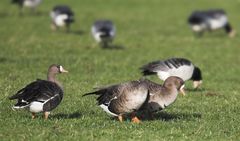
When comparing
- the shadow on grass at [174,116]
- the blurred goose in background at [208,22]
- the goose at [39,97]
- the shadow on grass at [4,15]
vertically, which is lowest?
the blurred goose in background at [208,22]

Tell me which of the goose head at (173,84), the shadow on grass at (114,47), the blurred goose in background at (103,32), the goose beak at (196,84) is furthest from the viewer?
the shadow on grass at (114,47)

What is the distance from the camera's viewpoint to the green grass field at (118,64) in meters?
12.5

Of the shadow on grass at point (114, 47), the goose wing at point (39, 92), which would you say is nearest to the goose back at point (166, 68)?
the goose wing at point (39, 92)

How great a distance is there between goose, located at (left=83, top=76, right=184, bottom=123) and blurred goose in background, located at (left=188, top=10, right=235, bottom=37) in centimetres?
2270

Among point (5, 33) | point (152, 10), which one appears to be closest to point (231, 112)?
point (5, 33)

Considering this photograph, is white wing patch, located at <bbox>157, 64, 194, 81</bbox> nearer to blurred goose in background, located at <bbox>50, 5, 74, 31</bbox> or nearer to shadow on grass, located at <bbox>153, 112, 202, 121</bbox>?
shadow on grass, located at <bbox>153, 112, 202, 121</bbox>

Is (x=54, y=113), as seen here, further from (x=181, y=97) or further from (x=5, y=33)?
(x=5, y=33)

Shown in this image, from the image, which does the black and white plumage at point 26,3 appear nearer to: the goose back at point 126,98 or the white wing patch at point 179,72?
the white wing patch at point 179,72

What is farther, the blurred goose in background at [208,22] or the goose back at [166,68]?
the blurred goose in background at [208,22]

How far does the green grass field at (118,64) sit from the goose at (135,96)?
0.33 metres

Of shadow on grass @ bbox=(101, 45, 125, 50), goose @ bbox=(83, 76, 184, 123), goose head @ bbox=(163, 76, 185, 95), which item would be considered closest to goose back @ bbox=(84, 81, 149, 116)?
goose @ bbox=(83, 76, 184, 123)

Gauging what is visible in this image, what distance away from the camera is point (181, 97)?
1752 cm

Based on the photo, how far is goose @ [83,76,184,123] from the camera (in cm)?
1265

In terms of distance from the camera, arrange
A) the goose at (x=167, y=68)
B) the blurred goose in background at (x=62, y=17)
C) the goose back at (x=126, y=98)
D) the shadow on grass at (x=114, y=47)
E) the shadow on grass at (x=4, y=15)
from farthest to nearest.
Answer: the shadow on grass at (x=4, y=15) → the blurred goose in background at (x=62, y=17) → the shadow on grass at (x=114, y=47) → the goose at (x=167, y=68) → the goose back at (x=126, y=98)
